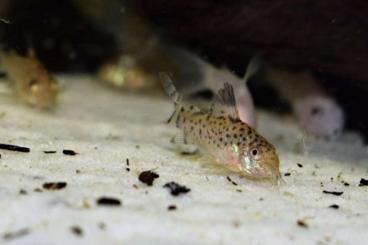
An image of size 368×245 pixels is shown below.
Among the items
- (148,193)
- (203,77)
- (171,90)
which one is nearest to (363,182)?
(171,90)

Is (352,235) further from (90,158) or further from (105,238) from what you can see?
(90,158)

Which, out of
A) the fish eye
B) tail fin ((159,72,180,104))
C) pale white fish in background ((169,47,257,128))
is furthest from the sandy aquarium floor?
pale white fish in background ((169,47,257,128))

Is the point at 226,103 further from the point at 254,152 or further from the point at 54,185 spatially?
the point at 54,185

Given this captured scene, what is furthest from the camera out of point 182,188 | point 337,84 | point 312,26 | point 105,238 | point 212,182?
point 337,84

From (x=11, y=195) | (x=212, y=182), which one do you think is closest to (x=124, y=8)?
(x=212, y=182)

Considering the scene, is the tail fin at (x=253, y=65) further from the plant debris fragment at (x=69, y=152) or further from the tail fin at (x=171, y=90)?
the plant debris fragment at (x=69, y=152)

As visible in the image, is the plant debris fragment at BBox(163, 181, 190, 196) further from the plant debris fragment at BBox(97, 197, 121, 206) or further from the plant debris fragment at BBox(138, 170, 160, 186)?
the plant debris fragment at BBox(97, 197, 121, 206)
